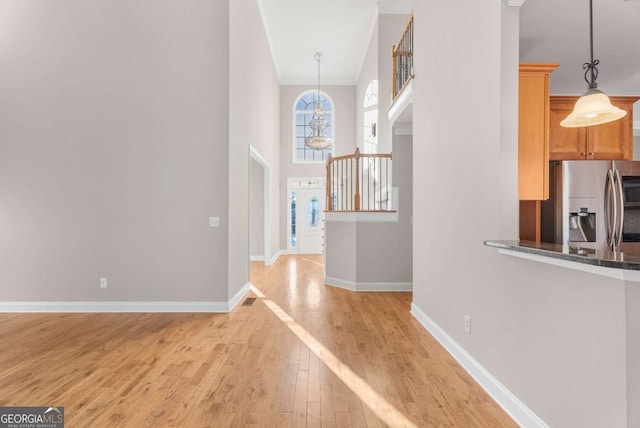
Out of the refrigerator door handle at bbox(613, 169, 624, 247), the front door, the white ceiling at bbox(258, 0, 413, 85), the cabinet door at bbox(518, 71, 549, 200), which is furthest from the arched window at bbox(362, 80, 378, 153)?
the cabinet door at bbox(518, 71, 549, 200)

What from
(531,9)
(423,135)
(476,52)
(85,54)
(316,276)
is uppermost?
(85,54)

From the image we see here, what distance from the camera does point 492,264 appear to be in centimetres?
229

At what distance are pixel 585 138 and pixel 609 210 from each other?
90cm

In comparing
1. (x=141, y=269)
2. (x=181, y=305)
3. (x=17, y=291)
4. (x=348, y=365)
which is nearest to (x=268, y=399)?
(x=348, y=365)

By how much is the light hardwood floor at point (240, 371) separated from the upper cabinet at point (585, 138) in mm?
2317

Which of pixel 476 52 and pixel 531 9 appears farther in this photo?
pixel 531 9

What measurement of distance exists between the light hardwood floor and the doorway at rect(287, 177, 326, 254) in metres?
6.00

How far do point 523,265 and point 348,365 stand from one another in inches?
61.4

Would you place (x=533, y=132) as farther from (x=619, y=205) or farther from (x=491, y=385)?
(x=491, y=385)

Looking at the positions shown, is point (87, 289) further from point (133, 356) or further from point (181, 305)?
point (133, 356)

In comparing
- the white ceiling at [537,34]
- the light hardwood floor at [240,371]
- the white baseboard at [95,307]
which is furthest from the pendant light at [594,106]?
the white baseboard at [95,307]

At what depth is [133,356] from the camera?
2.92 m

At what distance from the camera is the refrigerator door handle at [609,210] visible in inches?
109

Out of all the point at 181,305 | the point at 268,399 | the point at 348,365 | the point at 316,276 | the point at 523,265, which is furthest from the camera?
the point at 316,276
